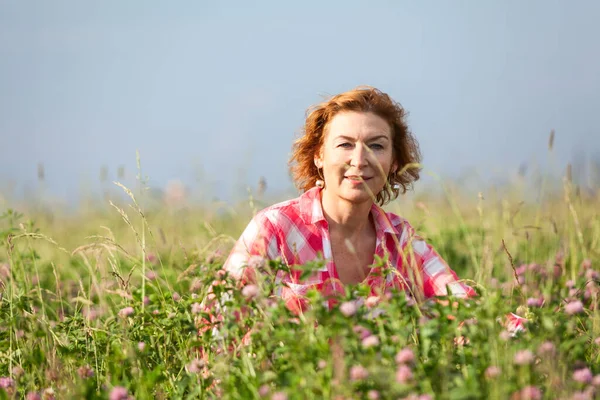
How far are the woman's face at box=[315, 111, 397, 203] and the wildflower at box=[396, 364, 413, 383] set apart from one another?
5.79 feet

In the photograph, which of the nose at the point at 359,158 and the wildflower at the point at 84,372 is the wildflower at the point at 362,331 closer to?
the wildflower at the point at 84,372

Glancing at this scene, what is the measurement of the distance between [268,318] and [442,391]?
595 millimetres

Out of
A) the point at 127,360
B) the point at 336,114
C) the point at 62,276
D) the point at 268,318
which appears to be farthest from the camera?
the point at 62,276

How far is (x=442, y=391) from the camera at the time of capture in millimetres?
2145

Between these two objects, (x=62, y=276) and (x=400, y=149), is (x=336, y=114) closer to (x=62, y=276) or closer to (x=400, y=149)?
(x=400, y=149)

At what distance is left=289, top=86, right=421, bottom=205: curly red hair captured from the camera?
4003 millimetres

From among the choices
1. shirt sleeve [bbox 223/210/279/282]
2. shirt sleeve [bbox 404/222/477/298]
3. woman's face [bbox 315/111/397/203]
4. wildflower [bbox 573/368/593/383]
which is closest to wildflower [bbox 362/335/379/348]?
wildflower [bbox 573/368/593/383]

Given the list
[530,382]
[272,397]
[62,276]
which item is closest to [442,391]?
[530,382]

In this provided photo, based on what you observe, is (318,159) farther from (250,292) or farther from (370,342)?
(370,342)

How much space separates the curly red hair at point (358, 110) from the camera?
4.00 metres

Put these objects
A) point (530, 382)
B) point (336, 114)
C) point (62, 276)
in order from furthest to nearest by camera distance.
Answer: point (62, 276) < point (336, 114) < point (530, 382)

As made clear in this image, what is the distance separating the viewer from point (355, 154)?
148 inches

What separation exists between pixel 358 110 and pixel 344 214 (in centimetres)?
54

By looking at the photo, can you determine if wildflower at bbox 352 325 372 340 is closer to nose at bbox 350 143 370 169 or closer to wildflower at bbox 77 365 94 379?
wildflower at bbox 77 365 94 379
